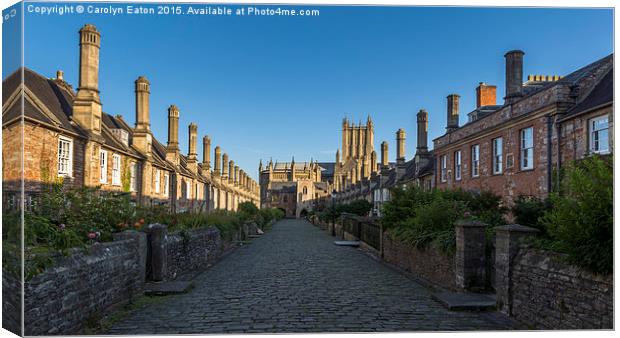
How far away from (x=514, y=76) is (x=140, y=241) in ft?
57.3

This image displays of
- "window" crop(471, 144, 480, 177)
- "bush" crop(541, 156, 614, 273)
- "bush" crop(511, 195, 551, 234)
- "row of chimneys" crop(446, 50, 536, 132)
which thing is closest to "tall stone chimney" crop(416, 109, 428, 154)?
"row of chimneys" crop(446, 50, 536, 132)

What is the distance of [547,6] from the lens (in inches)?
278

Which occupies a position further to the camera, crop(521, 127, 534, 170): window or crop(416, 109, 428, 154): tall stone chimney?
crop(416, 109, 428, 154): tall stone chimney

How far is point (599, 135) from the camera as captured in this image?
50.8 ft

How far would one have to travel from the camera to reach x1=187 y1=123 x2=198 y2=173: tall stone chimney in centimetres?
4478

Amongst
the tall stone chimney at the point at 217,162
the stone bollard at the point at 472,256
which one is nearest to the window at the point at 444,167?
the stone bollard at the point at 472,256

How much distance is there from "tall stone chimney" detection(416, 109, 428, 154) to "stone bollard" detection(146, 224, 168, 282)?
24.0m

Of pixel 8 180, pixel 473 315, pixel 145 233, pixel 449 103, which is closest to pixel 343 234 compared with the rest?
pixel 449 103

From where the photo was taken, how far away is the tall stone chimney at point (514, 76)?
2117 centimetres

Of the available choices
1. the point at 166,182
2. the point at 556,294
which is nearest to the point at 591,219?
the point at 556,294

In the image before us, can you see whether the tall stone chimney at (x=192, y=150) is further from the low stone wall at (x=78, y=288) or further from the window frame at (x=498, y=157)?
the low stone wall at (x=78, y=288)

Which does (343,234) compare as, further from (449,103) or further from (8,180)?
(8,180)

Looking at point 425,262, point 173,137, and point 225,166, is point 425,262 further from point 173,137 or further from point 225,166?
point 225,166

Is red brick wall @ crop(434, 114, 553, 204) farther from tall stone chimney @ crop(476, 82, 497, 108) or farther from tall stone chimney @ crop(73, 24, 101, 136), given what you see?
tall stone chimney @ crop(73, 24, 101, 136)
